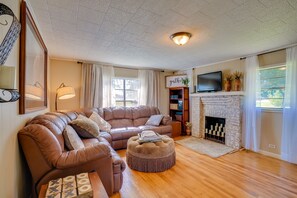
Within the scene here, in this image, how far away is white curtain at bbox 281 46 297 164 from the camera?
2.81m

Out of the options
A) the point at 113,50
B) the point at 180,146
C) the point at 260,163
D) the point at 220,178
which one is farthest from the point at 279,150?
the point at 113,50

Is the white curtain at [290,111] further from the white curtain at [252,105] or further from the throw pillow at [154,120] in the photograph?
the throw pillow at [154,120]

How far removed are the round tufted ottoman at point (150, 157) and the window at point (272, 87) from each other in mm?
2589

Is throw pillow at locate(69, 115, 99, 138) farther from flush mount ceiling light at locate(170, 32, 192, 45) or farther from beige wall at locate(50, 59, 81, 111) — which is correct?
flush mount ceiling light at locate(170, 32, 192, 45)

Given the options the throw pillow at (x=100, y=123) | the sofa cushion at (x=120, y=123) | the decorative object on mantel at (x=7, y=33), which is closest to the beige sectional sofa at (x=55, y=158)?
the decorative object on mantel at (x=7, y=33)

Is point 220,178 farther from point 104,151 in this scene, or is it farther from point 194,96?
point 194,96

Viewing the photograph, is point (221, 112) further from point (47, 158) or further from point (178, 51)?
point (47, 158)

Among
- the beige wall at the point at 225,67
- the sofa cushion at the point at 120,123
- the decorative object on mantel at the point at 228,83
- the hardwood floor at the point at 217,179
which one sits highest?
the beige wall at the point at 225,67

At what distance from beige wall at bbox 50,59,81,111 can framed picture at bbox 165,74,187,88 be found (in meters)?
3.07

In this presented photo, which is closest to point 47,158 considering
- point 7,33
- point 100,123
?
point 7,33

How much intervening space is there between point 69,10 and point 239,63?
12.9 feet

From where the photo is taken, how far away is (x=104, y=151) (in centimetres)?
164

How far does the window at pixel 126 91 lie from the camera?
16.0 ft

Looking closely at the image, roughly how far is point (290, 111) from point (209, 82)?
1.95 meters
